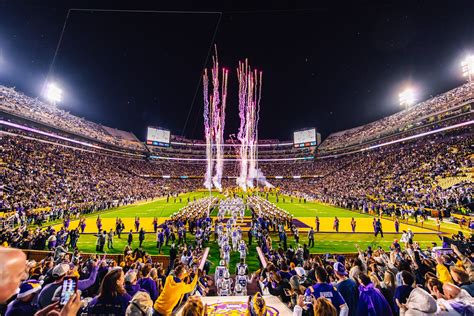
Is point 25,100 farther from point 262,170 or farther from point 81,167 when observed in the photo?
point 262,170

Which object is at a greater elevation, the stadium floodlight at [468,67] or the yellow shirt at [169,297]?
the stadium floodlight at [468,67]

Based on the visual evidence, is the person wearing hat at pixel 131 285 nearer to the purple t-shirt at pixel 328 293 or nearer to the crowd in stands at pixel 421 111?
the purple t-shirt at pixel 328 293

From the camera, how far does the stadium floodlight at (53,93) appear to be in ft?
176

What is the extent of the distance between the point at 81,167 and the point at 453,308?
52725 mm

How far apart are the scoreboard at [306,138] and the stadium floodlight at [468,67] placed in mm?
41593

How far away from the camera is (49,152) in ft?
135

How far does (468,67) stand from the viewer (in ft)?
146

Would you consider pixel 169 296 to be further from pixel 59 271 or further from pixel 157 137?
pixel 157 137

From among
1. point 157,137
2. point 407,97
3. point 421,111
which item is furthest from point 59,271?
point 157,137

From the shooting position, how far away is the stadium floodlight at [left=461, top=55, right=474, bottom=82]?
4369 cm

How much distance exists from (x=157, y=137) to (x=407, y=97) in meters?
78.8

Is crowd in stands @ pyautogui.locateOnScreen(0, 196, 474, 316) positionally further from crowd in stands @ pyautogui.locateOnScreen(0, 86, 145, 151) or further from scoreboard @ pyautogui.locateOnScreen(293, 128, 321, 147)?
scoreboard @ pyautogui.locateOnScreen(293, 128, 321, 147)

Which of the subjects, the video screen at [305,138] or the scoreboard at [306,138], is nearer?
the scoreboard at [306,138]

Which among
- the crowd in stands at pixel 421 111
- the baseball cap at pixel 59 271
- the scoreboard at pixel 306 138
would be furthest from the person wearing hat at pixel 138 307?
the scoreboard at pixel 306 138
